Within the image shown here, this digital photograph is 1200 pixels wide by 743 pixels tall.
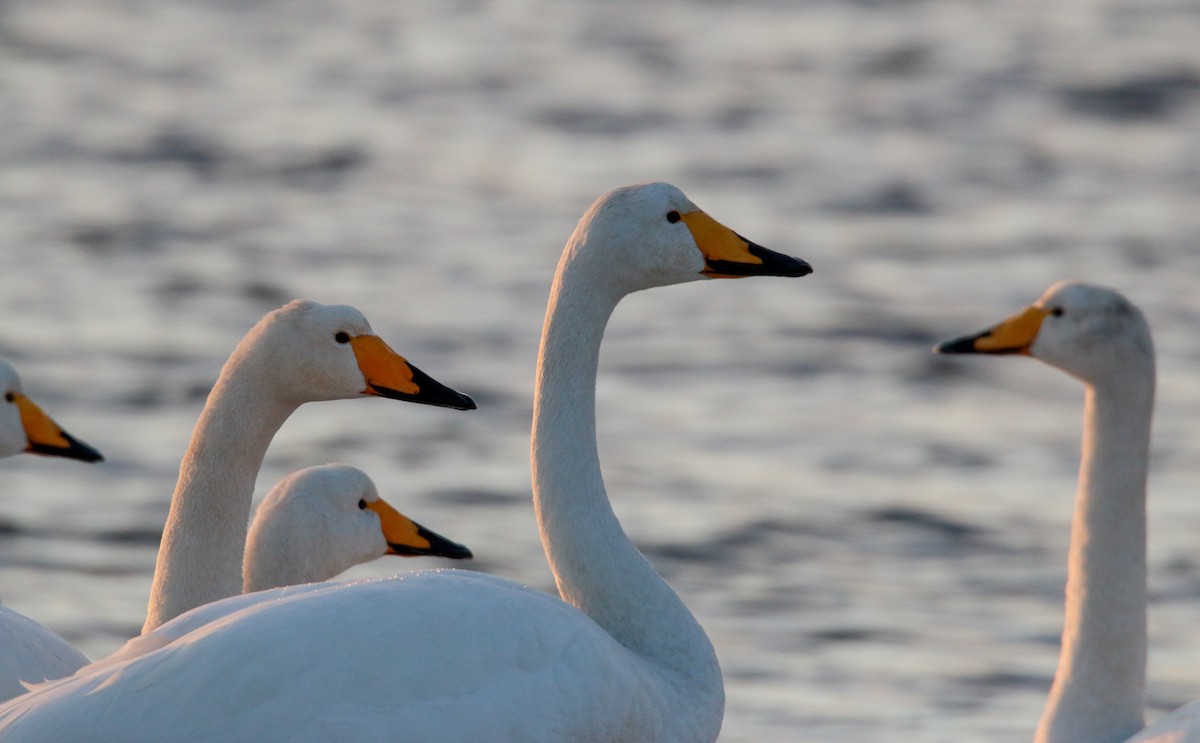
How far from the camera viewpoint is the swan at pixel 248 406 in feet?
22.2

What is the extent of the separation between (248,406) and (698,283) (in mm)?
10130

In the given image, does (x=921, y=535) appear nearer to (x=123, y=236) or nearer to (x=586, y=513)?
(x=586, y=513)

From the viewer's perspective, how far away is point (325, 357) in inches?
266

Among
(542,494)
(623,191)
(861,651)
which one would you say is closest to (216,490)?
(542,494)

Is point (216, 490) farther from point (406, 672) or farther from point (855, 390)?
point (855, 390)

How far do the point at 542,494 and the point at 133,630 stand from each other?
4080mm

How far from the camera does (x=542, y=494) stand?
643 centimetres

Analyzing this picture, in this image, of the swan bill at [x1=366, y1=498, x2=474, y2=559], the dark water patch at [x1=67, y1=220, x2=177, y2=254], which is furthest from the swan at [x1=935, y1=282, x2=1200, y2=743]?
the dark water patch at [x1=67, y1=220, x2=177, y2=254]

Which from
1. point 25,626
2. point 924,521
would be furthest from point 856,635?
point 25,626

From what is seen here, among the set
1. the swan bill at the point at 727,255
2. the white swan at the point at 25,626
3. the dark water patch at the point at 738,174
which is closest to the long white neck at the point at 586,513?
the swan bill at the point at 727,255

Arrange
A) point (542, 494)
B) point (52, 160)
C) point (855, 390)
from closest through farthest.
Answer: point (542, 494) → point (855, 390) → point (52, 160)

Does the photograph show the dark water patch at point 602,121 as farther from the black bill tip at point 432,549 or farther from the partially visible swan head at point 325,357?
the partially visible swan head at point 325,357

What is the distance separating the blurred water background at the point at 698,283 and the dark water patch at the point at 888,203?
52 mm

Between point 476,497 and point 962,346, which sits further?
point 476,497
